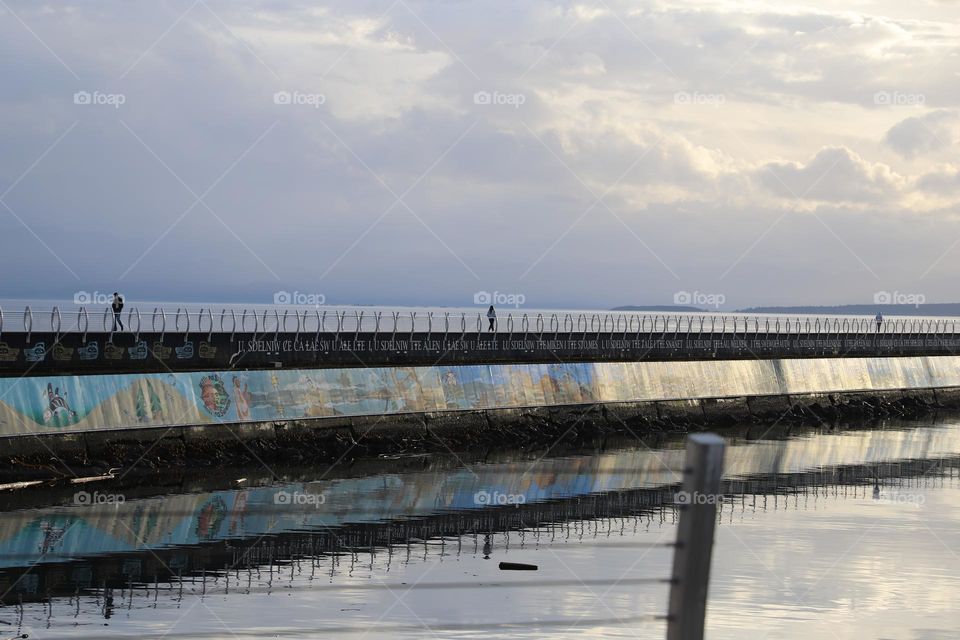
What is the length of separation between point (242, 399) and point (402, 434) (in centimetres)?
688

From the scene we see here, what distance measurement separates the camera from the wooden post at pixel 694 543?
224 inches

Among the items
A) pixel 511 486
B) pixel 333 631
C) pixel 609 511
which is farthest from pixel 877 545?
pixel 333 631

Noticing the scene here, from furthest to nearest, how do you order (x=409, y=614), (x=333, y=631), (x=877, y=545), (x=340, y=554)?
(x=877, y=545) < (x=340, y=554) < (x=409, y=614) < (x=333, y=631)

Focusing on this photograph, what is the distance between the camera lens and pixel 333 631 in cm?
A: 1870

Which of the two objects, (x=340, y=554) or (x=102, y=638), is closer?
(x=102, y=638)

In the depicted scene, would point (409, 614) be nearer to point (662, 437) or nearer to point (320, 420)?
point (320, 420)

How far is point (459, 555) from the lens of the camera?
2550cm

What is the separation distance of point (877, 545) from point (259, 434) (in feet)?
67.0
